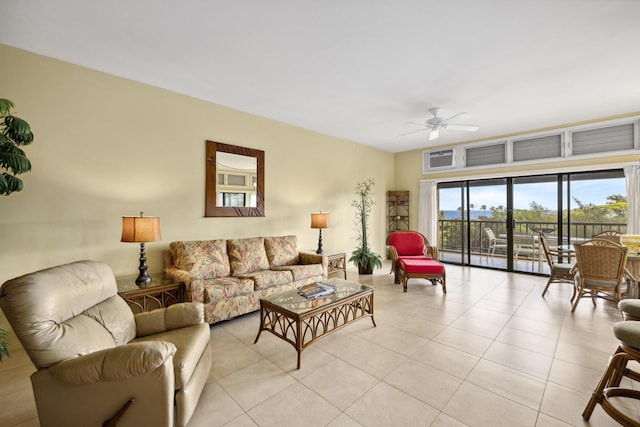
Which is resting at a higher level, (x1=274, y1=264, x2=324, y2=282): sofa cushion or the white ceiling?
the white ceiling

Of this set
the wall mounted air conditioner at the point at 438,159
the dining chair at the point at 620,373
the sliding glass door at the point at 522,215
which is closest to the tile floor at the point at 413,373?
the dining chair at the point at 620,373

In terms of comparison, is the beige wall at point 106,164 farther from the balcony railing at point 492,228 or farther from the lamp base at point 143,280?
the balcony railing at point 492,228

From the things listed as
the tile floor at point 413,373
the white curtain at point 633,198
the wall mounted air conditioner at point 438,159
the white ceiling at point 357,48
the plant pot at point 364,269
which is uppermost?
the white ceiling at point 357,48

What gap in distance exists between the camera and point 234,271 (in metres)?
3.55

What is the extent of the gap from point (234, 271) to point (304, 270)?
963 mm

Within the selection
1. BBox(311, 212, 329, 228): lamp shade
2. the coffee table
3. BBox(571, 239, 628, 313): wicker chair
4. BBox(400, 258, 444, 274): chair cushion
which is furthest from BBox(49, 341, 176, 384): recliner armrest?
BBox(571, 239, 628, 313): wicker chair

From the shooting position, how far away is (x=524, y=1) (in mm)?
1968

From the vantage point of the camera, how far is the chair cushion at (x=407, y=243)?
498 centimetres

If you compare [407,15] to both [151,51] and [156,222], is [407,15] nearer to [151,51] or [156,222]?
[151,51]

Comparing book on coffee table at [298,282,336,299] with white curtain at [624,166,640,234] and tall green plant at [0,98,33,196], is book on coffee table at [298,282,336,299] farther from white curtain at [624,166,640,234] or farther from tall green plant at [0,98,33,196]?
white curtain at [624,166,640,234]

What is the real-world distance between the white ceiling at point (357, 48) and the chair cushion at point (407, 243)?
231 cm

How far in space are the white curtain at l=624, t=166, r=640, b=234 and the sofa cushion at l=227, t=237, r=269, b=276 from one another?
5.79 m

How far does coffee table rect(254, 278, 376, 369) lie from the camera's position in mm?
2289

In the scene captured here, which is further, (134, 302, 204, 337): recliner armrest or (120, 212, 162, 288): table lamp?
(120, 212, 162, 288): table lamp
